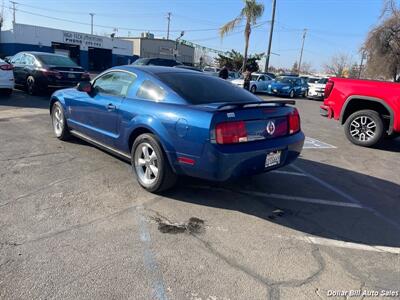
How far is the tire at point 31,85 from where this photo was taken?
13.0 m

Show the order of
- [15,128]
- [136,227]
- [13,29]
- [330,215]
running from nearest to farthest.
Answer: [136,227] < [330,215] < [15,128] < [13,29]

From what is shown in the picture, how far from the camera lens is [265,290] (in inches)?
114

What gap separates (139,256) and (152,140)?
1582mm

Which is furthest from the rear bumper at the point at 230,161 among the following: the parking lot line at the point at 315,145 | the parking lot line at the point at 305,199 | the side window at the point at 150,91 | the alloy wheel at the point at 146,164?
the parking lot line at the point at 315,145

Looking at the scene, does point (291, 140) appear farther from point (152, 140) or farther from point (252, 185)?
point (152, 140)

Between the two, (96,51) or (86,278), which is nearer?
(86,278)

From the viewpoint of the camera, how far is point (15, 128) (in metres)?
7.91

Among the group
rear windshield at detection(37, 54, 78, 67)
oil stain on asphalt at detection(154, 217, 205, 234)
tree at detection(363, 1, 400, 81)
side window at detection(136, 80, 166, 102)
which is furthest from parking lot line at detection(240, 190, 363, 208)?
tree at detection(363, 1, 400, 81)

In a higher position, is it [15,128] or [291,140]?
[291,140]

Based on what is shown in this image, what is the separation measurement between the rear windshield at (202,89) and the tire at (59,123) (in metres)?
2.58

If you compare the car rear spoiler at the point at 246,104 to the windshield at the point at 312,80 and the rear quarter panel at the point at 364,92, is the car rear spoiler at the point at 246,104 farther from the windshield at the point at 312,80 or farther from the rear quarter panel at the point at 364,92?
the windshield at the point at 312,80

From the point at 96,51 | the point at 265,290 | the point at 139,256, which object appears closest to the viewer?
the point at 265,290

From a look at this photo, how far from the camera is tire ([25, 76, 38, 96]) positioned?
1301cm

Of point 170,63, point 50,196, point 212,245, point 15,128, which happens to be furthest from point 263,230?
point 170,63
